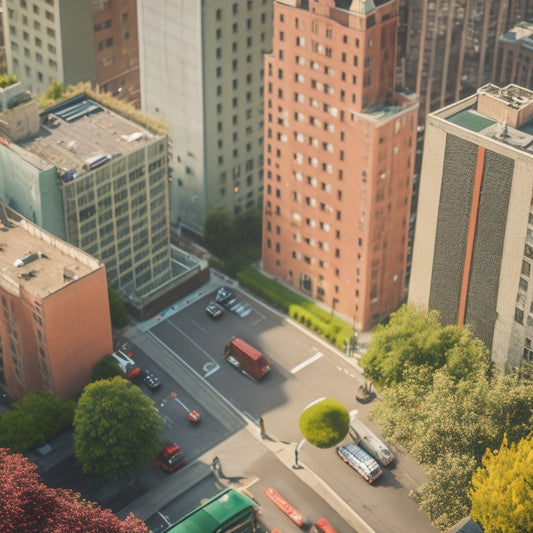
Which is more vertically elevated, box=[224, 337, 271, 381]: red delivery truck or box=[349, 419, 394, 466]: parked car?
box=[224, 337, 271, 381]: red delivery truck

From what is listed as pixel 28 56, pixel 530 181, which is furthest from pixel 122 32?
pixel 530 181

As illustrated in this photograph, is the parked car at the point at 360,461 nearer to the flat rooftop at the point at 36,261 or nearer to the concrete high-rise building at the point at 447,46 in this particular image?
the flat rooftop at the point at 36,261

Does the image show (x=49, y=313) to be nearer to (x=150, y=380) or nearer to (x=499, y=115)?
(x=150, y=380)

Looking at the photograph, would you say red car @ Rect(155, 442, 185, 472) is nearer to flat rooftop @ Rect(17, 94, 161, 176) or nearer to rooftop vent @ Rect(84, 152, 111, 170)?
flat rooftop @ Rect(17, 94, 161, 176)

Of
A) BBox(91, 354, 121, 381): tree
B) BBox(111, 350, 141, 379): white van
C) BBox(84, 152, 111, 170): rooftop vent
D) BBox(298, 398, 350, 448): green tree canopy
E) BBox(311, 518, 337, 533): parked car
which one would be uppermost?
BBox(84, 152, 111, 170): rooftop vent

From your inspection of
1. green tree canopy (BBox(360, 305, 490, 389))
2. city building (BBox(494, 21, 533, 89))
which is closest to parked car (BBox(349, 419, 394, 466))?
green tree canopy (BBox(360, 305, 490, 389))

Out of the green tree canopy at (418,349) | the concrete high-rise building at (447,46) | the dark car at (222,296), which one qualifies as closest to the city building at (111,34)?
the dark car at (222,296)
